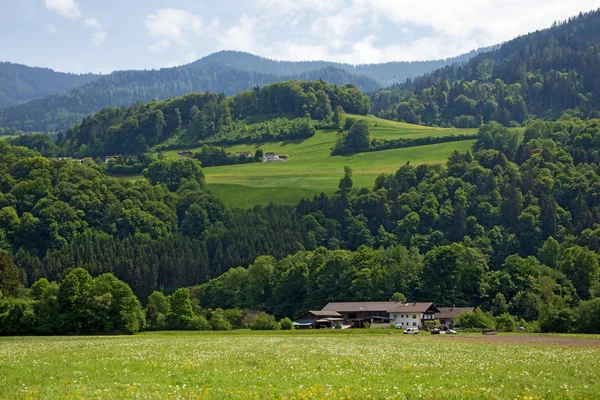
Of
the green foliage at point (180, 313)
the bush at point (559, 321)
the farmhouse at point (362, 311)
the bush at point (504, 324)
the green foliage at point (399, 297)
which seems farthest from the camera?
the green foliage at point (399, 297)

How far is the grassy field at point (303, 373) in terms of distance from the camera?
2895 cm

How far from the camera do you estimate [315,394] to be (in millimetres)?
28203

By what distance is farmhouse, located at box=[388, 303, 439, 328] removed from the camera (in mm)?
122188

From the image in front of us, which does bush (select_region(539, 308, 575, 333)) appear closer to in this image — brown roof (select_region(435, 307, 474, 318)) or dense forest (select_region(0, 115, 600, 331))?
dense forest (select_region(0, 115, 600, 331))

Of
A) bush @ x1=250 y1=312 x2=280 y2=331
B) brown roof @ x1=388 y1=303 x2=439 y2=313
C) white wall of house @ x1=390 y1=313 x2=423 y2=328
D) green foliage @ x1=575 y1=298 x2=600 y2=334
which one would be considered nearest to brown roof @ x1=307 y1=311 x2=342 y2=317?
brown roof @ x1=388 y1=303 x2=439 y2=313

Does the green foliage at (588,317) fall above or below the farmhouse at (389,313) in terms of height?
above

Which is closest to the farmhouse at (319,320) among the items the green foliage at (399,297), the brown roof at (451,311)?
the green foliage at (399,297)

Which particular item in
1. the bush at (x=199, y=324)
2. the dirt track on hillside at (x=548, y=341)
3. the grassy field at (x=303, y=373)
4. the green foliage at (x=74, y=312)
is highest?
the grassy field at (x=303, y=373)

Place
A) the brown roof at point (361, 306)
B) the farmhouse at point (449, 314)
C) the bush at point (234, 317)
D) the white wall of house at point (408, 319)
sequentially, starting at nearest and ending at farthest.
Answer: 1. the white wall of house at point (408, 319)
2. the farmhouse at point (449, 314)
3. the bush at point (234, 317)
4. the brown roof at point (361, 306)

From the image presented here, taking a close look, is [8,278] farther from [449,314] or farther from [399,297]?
[449,314]

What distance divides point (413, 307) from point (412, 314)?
9.15 ft

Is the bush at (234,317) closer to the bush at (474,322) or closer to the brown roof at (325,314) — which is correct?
the brown roof at (325,314)

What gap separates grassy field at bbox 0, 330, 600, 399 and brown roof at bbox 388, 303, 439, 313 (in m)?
75.0

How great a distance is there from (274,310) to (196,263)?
31625mm
